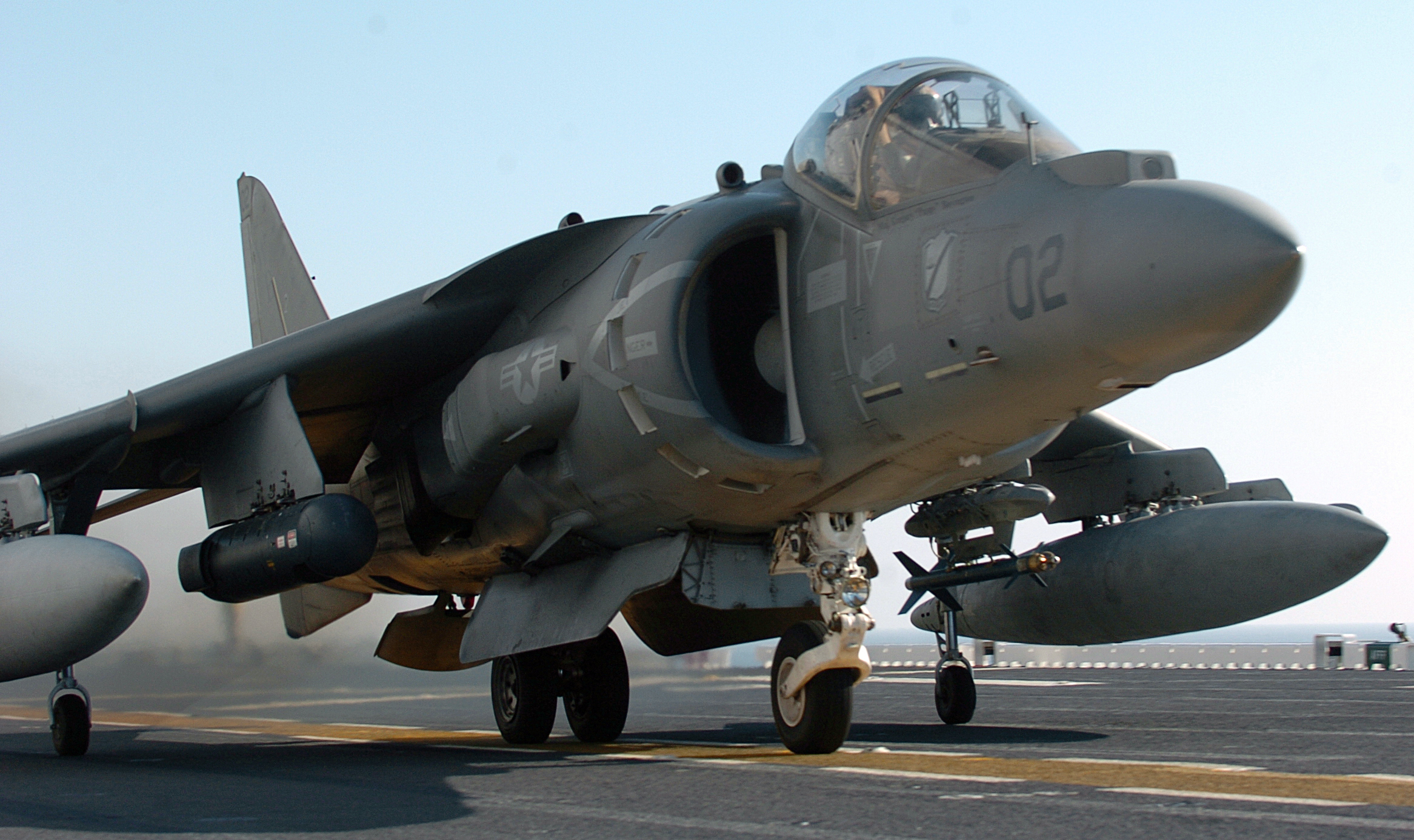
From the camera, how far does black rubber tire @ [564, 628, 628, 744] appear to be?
9.91 meters

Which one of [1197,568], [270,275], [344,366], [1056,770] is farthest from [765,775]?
[270,275]

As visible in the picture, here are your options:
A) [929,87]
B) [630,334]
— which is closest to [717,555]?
[630,334]

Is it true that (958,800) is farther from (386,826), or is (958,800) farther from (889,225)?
(889,225)

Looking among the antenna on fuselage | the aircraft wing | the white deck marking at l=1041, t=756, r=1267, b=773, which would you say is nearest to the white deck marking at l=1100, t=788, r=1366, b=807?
the white deck marking at l=1041, t=756, r=1267, b=773

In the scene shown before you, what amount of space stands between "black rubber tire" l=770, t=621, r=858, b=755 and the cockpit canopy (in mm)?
2364

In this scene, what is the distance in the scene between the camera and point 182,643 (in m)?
15.0

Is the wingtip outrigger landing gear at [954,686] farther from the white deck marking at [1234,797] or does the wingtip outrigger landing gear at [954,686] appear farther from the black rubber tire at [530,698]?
the white deck marking at [1234,797]

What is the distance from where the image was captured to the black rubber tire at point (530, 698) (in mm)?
9945

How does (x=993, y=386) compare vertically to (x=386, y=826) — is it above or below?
above

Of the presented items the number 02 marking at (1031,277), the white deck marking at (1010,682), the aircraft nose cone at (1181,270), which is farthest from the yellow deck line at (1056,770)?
the white deck marking at (1010,682)

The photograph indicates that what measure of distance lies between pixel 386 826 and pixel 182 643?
11.0 m

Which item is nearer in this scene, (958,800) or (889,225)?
(958,800)

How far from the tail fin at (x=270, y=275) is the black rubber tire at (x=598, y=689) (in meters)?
5.29

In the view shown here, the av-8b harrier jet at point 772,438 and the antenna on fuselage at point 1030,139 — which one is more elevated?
the antenna on fuselage at point 1030,139
